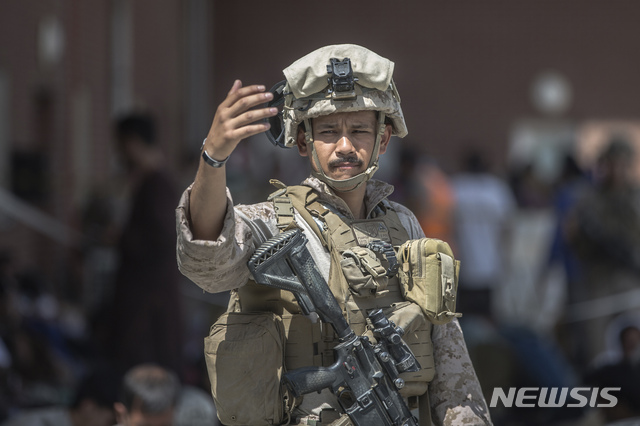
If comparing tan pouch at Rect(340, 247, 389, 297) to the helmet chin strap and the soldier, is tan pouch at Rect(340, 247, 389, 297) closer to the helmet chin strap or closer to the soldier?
the soldier

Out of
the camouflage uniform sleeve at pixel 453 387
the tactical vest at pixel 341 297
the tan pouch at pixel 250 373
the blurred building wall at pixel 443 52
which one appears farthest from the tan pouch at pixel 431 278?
the blurred building wall at pixel 443 52

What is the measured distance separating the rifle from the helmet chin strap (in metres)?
0.22

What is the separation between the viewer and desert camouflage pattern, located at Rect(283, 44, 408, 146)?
2.54 metres

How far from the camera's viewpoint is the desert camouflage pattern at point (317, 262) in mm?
2289

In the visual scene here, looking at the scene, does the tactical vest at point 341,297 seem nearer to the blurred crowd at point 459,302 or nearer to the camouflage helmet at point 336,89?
the camouflage helmet at point 336,89

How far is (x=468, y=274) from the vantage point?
8.88 meters

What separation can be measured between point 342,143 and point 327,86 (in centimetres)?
17

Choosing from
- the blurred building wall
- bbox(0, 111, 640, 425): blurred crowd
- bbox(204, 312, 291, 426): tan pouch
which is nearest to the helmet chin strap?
bbox(204, 312, 291, 426): tan pouch

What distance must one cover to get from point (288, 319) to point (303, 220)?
0.94 ft

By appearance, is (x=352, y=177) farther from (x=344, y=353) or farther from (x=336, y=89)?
(x=344, y=353)

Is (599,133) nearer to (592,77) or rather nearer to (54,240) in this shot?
(592,77)

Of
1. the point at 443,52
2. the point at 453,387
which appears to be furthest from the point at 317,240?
the point at 443,52

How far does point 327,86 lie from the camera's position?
254 centimetres

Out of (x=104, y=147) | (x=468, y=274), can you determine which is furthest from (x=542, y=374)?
(x=104, y=147)
